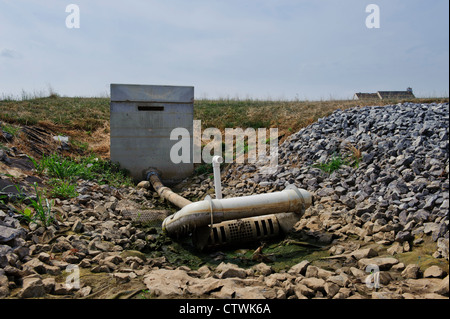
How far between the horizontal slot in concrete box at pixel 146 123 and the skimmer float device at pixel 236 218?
446cm

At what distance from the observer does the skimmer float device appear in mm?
4676

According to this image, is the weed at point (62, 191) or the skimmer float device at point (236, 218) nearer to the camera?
the skimmer float device at point (236, 218)

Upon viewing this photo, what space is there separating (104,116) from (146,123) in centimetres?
627

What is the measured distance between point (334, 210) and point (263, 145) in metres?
4.91

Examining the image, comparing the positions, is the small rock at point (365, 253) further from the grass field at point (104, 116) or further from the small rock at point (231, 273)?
the grass field at point (104, 116)

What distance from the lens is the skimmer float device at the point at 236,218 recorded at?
4676 millimetres

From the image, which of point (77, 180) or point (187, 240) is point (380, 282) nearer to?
point (187, 240)

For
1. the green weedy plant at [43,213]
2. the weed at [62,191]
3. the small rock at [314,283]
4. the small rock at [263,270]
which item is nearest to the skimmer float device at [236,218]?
the small rock at [263,270]

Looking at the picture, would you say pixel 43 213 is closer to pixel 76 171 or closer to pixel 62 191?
pixel 62 191

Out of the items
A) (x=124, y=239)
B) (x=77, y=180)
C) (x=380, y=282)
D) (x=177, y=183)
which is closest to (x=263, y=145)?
(x=177, y=183)

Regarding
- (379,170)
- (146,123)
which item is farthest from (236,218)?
(146,123)

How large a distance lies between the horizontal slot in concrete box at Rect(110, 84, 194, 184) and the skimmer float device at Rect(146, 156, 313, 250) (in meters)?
4.46

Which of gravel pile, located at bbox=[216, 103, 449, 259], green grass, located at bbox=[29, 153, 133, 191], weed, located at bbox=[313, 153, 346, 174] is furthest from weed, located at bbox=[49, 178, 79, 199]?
weed, located at bbox=[313, 153, 346, 174]

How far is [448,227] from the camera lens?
13.6 feet
